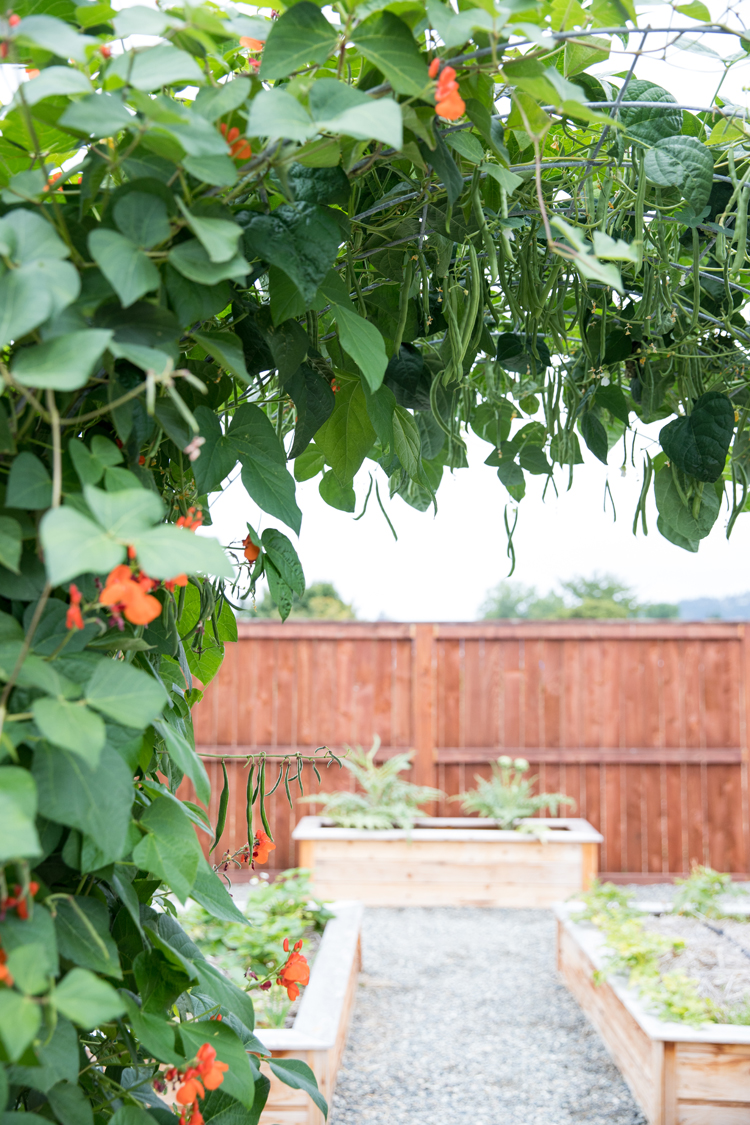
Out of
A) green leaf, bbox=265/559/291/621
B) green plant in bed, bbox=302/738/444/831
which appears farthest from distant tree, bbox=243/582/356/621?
green leaf, bbox=265/559/291/621

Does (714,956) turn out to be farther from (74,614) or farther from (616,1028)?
(74,614)

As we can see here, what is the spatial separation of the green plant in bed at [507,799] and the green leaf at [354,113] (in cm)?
449

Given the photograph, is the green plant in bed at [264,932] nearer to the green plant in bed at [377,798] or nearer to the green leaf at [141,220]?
the green plant in bed at [377,798]

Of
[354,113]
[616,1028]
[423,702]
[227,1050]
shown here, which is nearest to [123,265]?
[354,113]

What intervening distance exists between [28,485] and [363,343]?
0.93 ft

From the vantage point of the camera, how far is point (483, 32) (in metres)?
0.52

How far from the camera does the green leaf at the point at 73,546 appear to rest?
1.18ft

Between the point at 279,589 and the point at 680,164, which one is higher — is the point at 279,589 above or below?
below

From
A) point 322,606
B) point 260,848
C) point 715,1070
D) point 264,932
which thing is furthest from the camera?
point 322,606

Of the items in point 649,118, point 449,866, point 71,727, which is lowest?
point 449,866

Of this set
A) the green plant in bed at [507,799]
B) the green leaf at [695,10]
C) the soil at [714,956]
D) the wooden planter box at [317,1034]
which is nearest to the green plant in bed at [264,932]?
the wooden planter box at [317,1034]

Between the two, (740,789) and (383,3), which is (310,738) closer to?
(740,789)

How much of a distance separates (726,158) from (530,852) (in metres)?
4.03

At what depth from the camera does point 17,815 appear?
0.36 metres
